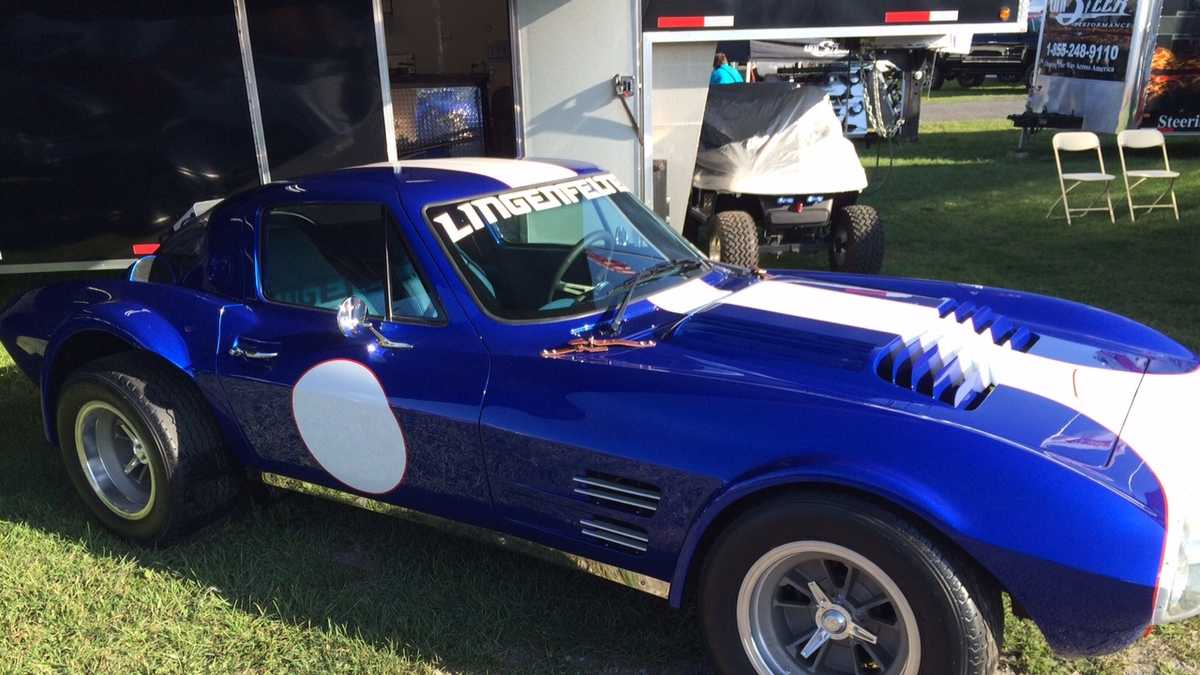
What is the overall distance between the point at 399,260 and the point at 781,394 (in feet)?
4.28

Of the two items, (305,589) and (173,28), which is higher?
(173,28)

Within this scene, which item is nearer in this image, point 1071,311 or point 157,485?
point 1071,311

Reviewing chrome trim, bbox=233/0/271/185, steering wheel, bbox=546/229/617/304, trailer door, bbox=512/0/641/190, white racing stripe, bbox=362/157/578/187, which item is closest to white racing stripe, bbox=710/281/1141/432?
steering wheel, bbox=546/229/617/304

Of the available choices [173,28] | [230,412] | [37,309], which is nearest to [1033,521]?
[230,412]

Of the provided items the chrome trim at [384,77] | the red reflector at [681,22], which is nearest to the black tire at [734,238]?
the red reflector at [681,22]

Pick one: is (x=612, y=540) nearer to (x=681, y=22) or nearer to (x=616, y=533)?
(x=616, y=533)

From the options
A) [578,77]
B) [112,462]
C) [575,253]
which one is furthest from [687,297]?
[578,77]

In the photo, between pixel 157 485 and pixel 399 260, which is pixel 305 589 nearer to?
pixel 157 485

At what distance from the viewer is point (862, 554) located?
1.98 metres

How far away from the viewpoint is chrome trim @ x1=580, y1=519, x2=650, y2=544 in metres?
2.32

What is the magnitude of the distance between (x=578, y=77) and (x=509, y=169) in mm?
2862

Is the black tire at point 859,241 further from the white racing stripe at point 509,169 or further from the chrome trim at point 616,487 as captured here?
the chrome trim at point 616,487

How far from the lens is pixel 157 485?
314 cm

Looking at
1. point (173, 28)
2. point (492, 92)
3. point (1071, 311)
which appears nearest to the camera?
point (1071, 311)
